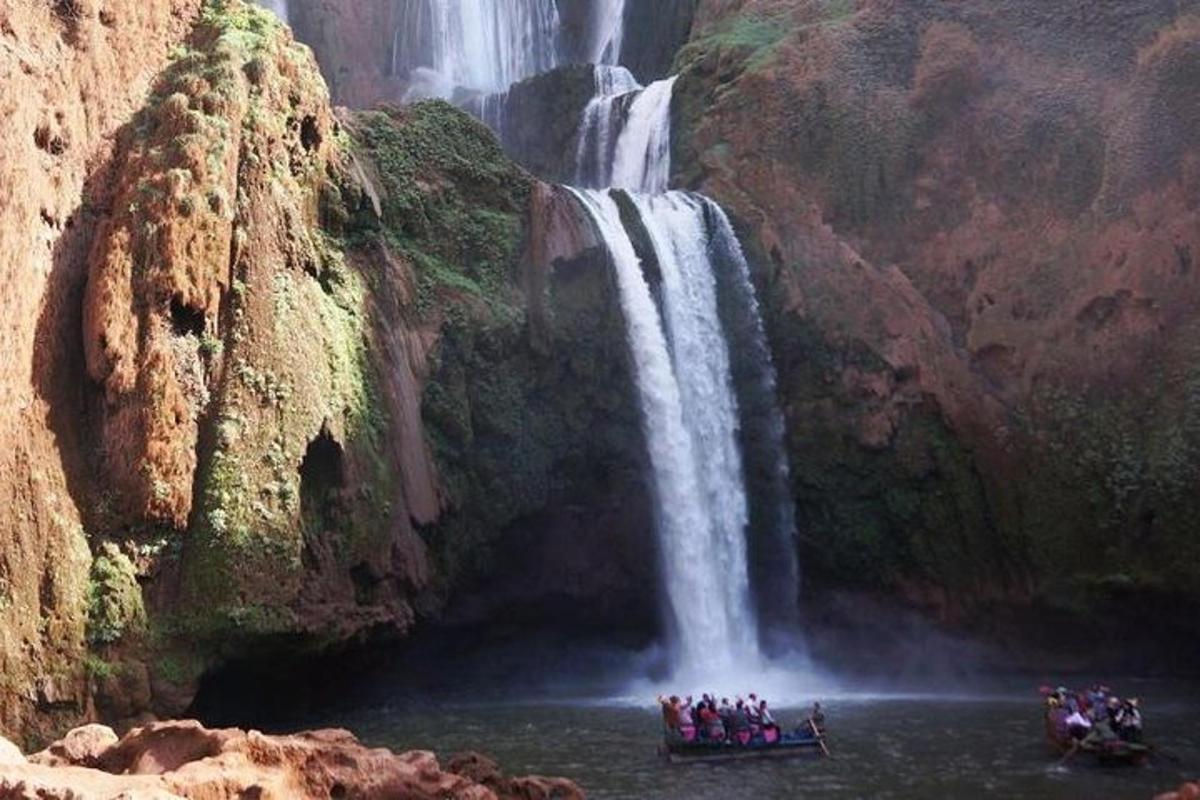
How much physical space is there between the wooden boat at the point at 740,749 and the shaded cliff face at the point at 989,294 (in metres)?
9.82

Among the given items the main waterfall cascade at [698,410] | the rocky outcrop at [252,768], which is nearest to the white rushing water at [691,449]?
the main waterfall cascade at [698,410]

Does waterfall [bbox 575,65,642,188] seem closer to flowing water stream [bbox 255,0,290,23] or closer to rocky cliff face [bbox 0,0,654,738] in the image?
rocky cliff face [bbox 0,0,654,738]

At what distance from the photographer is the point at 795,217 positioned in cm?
3017

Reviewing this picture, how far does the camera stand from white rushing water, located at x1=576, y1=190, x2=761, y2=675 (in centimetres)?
2659

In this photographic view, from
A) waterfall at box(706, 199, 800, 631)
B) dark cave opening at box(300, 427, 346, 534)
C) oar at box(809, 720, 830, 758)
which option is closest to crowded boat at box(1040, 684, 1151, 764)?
oar at box(809, 720, 830, 758)

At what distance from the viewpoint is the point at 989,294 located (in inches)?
1104

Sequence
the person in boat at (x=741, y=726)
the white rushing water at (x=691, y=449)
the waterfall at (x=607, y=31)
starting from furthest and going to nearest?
the waterfall at (x=607, y=31) < the white rushing water at (x=691, y=449) < the person in boat at (x=741, y=726)

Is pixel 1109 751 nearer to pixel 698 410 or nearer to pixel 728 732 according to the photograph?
pixel 728 732

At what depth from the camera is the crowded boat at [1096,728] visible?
17750mm

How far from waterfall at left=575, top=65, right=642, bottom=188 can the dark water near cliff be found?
16.3m

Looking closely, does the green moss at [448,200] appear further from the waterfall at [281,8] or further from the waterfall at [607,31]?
the waterfall at [281,8]

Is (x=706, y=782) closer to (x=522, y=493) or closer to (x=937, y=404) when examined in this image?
(x=522, y=493)

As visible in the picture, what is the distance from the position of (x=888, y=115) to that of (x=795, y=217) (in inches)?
142

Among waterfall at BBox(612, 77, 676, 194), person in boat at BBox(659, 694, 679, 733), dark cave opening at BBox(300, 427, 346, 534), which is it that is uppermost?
waterfall at BBox(612, 77, 676, 194)
